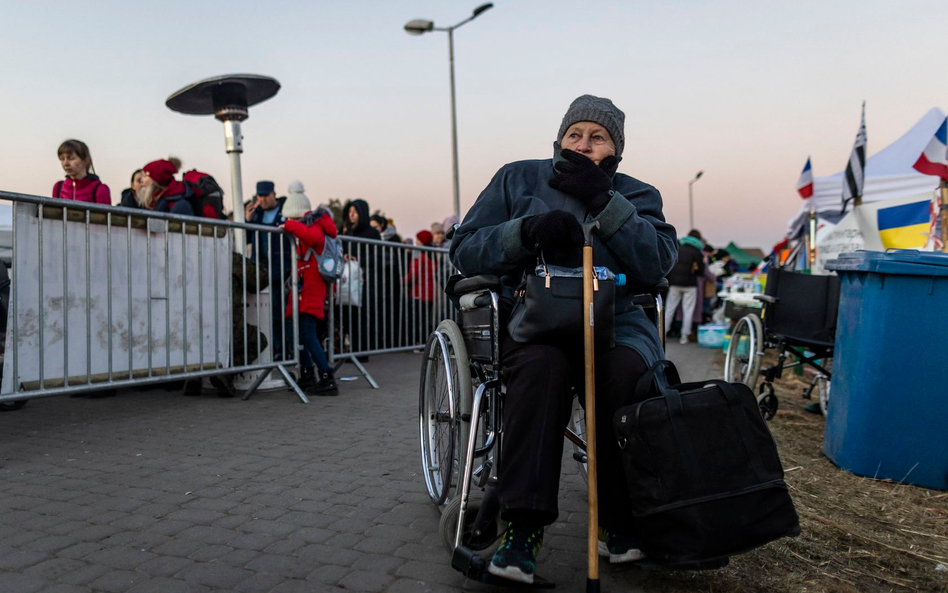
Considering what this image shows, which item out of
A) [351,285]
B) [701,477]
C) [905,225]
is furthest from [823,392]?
[351,285]

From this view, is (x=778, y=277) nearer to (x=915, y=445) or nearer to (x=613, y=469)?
(x=915, y=445)

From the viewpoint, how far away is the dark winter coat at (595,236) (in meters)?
2.83

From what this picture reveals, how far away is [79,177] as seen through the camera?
6.73 m

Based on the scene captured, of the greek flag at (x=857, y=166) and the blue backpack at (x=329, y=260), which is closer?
the blue backpack at (x=329, y=260)

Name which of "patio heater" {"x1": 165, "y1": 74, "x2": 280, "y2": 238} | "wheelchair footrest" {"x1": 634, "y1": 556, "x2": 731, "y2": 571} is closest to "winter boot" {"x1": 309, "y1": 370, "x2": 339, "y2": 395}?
"patio heater" {"x1": 165, "y1": 74, "x2": 280, "y2": 238}

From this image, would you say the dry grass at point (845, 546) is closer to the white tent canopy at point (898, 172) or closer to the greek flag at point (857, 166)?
the greek flag at point (857, 166)

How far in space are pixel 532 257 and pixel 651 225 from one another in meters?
0.48

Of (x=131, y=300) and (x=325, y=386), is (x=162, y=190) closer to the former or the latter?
(x=131, y=300)

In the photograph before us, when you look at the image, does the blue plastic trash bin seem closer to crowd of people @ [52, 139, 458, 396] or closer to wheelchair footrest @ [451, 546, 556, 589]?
wheelchair footrest @ [451, 546, 556, 589]

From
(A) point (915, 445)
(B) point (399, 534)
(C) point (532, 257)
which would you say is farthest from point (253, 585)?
(A) point (915, 445)

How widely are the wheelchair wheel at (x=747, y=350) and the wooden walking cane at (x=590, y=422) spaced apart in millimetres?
3389

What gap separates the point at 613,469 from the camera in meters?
2.61

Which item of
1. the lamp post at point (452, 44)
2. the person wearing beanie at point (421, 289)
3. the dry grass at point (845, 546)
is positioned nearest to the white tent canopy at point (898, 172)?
the person wearing beanie at point (421, 289)

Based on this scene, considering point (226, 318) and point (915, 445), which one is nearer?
point (915, 445)
